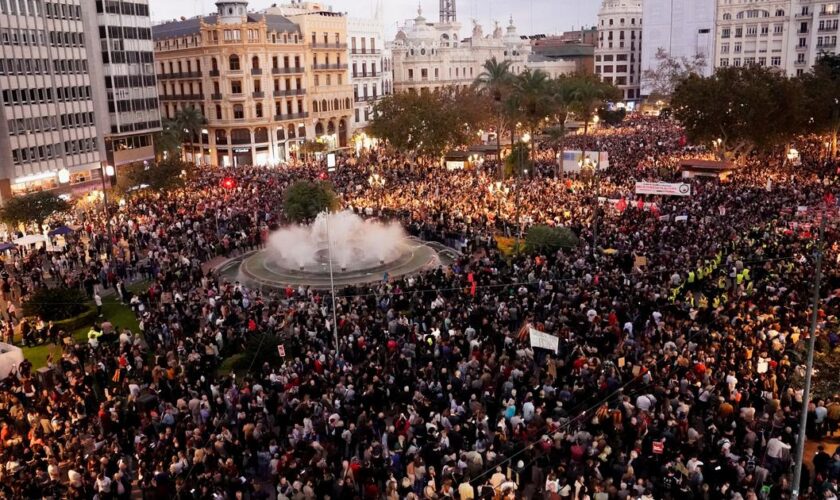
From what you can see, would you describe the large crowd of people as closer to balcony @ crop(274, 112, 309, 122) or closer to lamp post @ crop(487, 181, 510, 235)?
lamp post @ crop(487, 181, 510, 235)

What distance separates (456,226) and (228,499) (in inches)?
837

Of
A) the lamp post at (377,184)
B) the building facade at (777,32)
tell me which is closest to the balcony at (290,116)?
the lamp post at (377,184)

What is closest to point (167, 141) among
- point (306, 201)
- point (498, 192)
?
point (306, 201)

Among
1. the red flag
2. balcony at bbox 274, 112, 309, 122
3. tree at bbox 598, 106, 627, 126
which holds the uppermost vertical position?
balcony at bbox 274, 112, 309, 122

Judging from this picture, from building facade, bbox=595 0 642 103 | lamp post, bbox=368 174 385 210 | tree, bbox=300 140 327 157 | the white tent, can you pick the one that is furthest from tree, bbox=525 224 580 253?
building facade, bbox=595 0 642 103

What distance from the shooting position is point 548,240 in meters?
27.4

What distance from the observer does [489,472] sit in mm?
12750

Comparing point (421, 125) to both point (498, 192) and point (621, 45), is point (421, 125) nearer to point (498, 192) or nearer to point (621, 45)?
point (498, 192)

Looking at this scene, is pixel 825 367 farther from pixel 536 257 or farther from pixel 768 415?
pixel 536 257

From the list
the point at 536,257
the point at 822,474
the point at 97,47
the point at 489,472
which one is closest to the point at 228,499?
the point at 489,472

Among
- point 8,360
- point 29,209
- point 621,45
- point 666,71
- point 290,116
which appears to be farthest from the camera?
point 621,45

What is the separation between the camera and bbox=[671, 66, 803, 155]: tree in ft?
153

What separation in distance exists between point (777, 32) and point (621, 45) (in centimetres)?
3125

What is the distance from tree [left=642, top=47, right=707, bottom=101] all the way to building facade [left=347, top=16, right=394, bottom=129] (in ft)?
150
